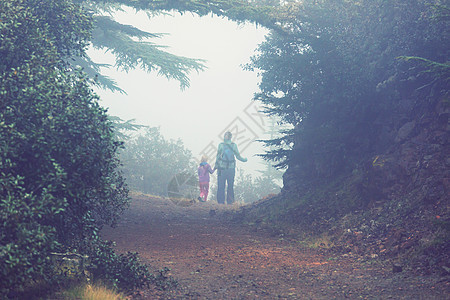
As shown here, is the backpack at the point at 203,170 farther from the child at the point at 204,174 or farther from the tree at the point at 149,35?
the tree at the point at 149,35

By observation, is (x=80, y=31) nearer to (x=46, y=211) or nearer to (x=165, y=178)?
(x=46, y=211)

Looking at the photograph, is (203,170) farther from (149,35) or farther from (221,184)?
(149,35)

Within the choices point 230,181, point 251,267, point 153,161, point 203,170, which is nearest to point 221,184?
point 230,181

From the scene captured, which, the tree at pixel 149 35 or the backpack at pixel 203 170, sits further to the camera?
the backpack at pixel 203 170

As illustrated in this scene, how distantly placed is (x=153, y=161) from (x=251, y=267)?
58.6 feet

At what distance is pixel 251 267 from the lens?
7.07m

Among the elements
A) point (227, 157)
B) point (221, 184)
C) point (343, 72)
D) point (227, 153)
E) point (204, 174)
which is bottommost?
point (221, 184)

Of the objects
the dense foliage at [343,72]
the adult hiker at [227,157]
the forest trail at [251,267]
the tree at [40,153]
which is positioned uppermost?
the dense foliage at [343,72]

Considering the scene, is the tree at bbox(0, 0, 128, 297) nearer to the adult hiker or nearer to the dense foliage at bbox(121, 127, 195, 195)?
the adult hiker

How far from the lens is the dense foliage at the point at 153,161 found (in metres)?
23.4

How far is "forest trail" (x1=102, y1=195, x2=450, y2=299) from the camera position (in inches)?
216

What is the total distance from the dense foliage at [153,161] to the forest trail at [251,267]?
1214 centimetres

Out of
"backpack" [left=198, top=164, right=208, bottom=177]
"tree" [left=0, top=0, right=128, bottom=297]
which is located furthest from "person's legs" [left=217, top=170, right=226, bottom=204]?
"tree" [left=0, top=0, right=128, bottom=297]

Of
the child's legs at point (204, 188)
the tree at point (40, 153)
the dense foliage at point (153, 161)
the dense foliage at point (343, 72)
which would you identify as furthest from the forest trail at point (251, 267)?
the dense foliage at point (153, 161)
